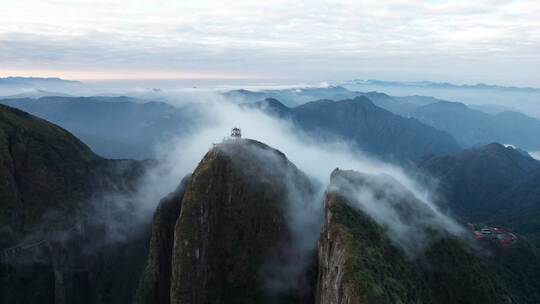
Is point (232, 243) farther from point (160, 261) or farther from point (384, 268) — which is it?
point (384, 268)

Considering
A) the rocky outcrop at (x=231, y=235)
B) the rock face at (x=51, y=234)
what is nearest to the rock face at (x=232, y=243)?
the rocky outcrop at (x=231, y=235)

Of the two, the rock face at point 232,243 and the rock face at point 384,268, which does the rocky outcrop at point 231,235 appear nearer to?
the rock face at point 232,243

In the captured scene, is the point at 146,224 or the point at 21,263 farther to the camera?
the point at 146,224

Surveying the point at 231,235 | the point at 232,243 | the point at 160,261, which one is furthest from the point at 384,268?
the point at 160,261

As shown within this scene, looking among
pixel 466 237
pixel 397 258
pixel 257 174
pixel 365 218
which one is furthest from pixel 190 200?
pixel 466 237

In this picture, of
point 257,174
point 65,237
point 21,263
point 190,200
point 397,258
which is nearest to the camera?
point 397,258

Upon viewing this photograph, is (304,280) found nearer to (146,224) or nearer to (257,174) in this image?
(257,174)
